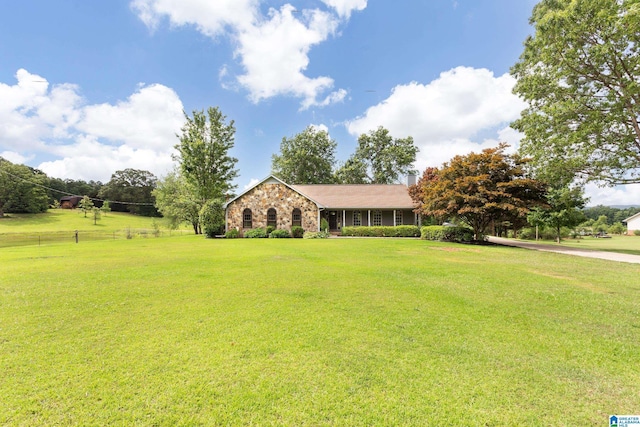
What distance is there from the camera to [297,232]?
969 inches

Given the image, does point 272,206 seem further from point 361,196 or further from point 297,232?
point 361,196

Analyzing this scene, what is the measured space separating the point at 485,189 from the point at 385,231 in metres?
8.73

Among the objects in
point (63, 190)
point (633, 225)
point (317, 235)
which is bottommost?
point (633, 225)

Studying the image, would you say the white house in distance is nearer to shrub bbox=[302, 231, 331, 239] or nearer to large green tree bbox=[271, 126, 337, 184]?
large green tree bbox=[271, 126, 337, 184]

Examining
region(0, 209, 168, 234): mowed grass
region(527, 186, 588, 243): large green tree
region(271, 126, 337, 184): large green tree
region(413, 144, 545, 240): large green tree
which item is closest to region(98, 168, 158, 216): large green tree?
region(0, 209, 168, 234): mowed grass

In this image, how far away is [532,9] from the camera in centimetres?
1638

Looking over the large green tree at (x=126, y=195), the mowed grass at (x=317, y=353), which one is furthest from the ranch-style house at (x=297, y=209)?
the large green tree at (x=126, y=195)

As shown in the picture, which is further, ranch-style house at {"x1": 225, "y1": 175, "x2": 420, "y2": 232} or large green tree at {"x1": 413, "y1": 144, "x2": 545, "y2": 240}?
ranch-style house at {"x1": 225, "y1": 175, "x2": 420, "y2": 232}

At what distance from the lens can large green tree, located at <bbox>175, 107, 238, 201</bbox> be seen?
1252 inches

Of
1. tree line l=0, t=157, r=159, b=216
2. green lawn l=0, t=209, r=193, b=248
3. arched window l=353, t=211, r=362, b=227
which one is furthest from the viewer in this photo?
tree line l=0, t=157, r=159, b=216

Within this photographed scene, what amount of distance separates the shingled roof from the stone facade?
3.34ft

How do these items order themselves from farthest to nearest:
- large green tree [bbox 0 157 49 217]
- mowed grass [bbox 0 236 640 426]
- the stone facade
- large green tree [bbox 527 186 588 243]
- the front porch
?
large green tree [bbox 0 157 49 217]
the front porch
the stone facade
large green tree [bbox 527 186 588 243]
mowed grass [bbox 0 236 640 426]

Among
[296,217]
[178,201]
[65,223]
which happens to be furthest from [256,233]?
[65,223]

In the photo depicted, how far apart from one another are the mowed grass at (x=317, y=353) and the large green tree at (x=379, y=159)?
121ft
